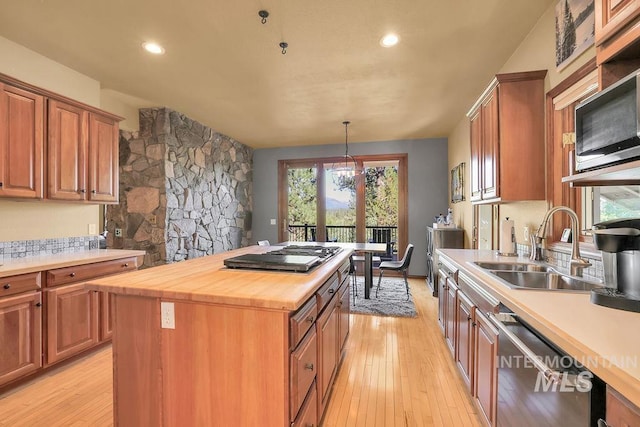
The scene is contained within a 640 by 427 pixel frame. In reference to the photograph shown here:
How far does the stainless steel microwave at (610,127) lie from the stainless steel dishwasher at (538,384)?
71 centimetres

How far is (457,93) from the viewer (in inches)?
137

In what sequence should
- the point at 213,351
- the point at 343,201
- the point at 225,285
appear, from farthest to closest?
the point at 343,201, the point at 225,285, the point at 213,351

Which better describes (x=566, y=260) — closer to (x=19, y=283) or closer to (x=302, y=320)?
(x=302, y=320)

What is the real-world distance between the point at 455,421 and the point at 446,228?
3132mm

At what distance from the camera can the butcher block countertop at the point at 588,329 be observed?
0.69 meters

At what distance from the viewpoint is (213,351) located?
1.25 meters

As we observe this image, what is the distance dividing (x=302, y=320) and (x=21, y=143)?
2.77m

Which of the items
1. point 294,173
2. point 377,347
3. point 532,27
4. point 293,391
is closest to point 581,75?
point 532,27

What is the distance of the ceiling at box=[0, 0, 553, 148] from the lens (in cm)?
204

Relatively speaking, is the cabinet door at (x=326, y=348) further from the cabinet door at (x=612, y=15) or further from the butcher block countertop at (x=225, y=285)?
the cabinet door at (x=612, y=15)

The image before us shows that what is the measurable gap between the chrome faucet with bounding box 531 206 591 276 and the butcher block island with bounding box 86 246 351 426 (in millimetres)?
1344

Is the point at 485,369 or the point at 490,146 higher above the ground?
the point at 490,146

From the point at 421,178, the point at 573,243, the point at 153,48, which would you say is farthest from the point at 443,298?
the point at 153,48

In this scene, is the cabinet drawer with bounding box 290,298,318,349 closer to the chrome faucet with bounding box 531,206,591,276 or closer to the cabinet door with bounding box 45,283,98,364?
the chrome faucet with bounding box 531,206,591,276
